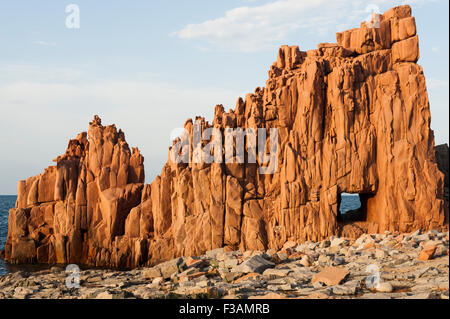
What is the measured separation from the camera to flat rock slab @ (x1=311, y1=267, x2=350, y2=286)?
15719 mm

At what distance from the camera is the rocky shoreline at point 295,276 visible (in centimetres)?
1453

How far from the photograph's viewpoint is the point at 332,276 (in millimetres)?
16031

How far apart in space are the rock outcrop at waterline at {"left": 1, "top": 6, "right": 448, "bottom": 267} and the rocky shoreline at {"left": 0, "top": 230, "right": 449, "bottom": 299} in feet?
6.01

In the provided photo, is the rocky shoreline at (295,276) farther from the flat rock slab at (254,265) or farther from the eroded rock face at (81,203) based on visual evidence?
the eroded rock face at (81,203)

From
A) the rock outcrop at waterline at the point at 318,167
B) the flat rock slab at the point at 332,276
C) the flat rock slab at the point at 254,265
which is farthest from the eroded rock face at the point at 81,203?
the flat rock slab at the point at 332,276

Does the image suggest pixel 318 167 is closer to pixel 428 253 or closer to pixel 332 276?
pixel 428 253

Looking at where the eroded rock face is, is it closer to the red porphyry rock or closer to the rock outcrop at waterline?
the rock outcrop at waterline

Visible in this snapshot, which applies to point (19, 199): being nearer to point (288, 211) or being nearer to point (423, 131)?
point (288, 211)

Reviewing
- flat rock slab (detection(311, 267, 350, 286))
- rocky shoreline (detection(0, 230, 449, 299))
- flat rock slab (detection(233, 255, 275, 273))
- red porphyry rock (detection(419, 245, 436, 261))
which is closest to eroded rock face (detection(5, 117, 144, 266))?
rocky shoreline (detection(0, 230, 449, 299))

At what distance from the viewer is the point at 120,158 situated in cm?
3375

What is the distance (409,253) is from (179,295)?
10.3m

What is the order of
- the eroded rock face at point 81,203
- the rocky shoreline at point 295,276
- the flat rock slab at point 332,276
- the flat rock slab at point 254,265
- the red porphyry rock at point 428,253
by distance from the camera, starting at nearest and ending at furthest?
1. the rocky shoreline at point 295,276
2. the flat rock slab at point 332,276
3. the red porphyry rock at point 428,253
4. the flat rock slab at point 254,265
5. the eroded rock face at point 81,203

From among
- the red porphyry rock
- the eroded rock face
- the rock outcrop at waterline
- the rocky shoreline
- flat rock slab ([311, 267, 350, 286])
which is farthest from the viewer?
the eroded rock face
